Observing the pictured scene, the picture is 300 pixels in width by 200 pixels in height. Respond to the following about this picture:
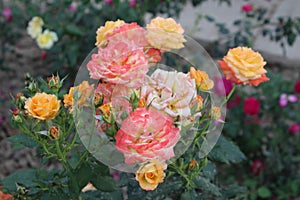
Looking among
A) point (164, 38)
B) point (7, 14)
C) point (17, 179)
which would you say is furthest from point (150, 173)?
point (7, 14)

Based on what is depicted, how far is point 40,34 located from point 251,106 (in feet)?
3.52

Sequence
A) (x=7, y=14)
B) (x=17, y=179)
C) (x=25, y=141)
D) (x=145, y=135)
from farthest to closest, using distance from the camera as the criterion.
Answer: (x=7, y=14) < (x=17, y=179) < (x=25, y=141) < (x=145, y=135)

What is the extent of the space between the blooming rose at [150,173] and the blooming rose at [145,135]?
0.03m

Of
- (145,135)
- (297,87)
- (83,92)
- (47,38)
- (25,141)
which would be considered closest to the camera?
(145,135)

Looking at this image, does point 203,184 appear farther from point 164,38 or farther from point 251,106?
point 251,106

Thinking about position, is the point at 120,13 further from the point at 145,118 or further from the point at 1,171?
the point at 145,118

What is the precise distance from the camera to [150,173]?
47.7 inches

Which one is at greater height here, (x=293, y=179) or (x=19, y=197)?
(x=19, y=197)

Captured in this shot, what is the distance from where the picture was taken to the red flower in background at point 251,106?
2.57m

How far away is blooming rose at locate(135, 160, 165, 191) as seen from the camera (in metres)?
1.20

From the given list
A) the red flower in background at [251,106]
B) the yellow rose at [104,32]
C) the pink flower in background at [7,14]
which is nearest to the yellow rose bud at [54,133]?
the yellow rose at [104,32]

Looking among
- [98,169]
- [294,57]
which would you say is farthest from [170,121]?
[294,57]

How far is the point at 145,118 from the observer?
1.13m

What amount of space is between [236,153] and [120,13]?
1356mm
